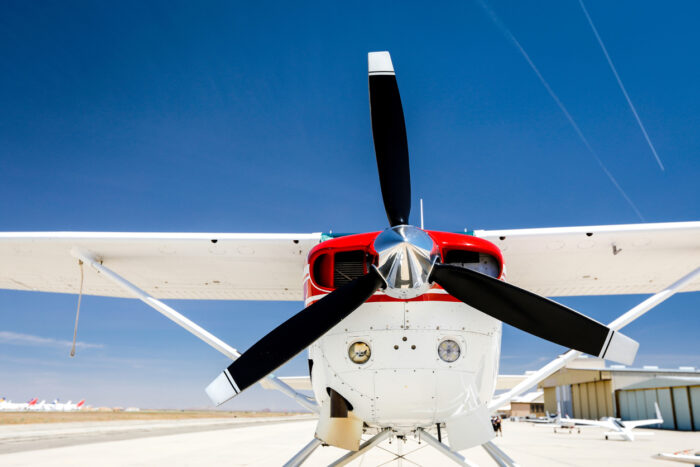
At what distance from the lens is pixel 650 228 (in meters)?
6.81

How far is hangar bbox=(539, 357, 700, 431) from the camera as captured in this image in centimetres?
4022

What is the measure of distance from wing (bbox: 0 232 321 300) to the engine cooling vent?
1450mm

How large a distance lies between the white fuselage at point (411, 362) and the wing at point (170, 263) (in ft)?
A: 6.97

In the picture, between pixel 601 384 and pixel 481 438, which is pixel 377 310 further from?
pixel 601 384

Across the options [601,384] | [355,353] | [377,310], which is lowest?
[601,384]

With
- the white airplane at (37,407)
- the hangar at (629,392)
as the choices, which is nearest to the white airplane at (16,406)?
the white airplane at (37,407)

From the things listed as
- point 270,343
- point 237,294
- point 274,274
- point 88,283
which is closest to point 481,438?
point 270,343

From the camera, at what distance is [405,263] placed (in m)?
4.30

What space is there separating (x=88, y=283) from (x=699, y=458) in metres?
10.2

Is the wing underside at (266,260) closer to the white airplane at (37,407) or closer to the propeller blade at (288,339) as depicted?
the propeller blade at (288,339)

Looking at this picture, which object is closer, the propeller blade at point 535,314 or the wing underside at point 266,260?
the propeller blade at point 535,314

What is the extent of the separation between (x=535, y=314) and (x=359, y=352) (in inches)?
62.7

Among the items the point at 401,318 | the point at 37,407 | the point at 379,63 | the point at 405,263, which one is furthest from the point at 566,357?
the point at 37,407

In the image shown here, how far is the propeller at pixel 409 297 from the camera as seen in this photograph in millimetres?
4344
